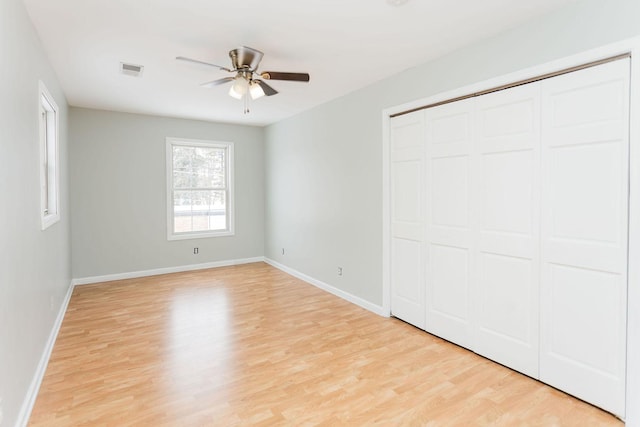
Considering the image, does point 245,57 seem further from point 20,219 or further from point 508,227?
Result: point 508,227

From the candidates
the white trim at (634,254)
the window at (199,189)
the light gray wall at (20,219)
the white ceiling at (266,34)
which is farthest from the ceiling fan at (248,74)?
the window at (199,189)

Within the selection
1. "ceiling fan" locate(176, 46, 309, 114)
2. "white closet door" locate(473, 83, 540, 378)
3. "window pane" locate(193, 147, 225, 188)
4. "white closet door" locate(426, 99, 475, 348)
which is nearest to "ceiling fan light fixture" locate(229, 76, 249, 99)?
"ceiling fan" locate(176, 46, 309, 114)

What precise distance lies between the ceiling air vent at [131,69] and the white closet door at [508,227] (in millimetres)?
3172

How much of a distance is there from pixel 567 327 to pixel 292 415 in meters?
Result: 1.90

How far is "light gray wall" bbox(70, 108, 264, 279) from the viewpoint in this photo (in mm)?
5148

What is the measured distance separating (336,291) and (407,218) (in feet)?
5.21

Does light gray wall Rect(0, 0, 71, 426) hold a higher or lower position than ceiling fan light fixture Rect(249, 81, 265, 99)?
lower

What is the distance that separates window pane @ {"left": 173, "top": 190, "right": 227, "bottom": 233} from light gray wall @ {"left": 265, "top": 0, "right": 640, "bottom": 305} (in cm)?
86

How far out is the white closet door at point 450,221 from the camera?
2.98 metres

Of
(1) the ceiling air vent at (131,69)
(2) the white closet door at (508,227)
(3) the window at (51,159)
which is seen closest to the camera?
(2) the white closet door at (508,227)

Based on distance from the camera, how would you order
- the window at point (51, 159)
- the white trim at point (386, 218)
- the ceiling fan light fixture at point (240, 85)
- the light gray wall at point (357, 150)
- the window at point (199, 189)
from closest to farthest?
the light gray wall at point (357, 150), the ceiling fan light fixture at point (240, 85), the window at point (51, 159), the white trim at point (386, 218), the window at point (199, 189)

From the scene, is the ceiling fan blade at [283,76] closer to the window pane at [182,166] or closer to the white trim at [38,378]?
the white trim at [38,378]

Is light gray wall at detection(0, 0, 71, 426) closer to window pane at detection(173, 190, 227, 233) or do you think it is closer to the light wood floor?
the light wood floor

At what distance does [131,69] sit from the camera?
11.3ft
